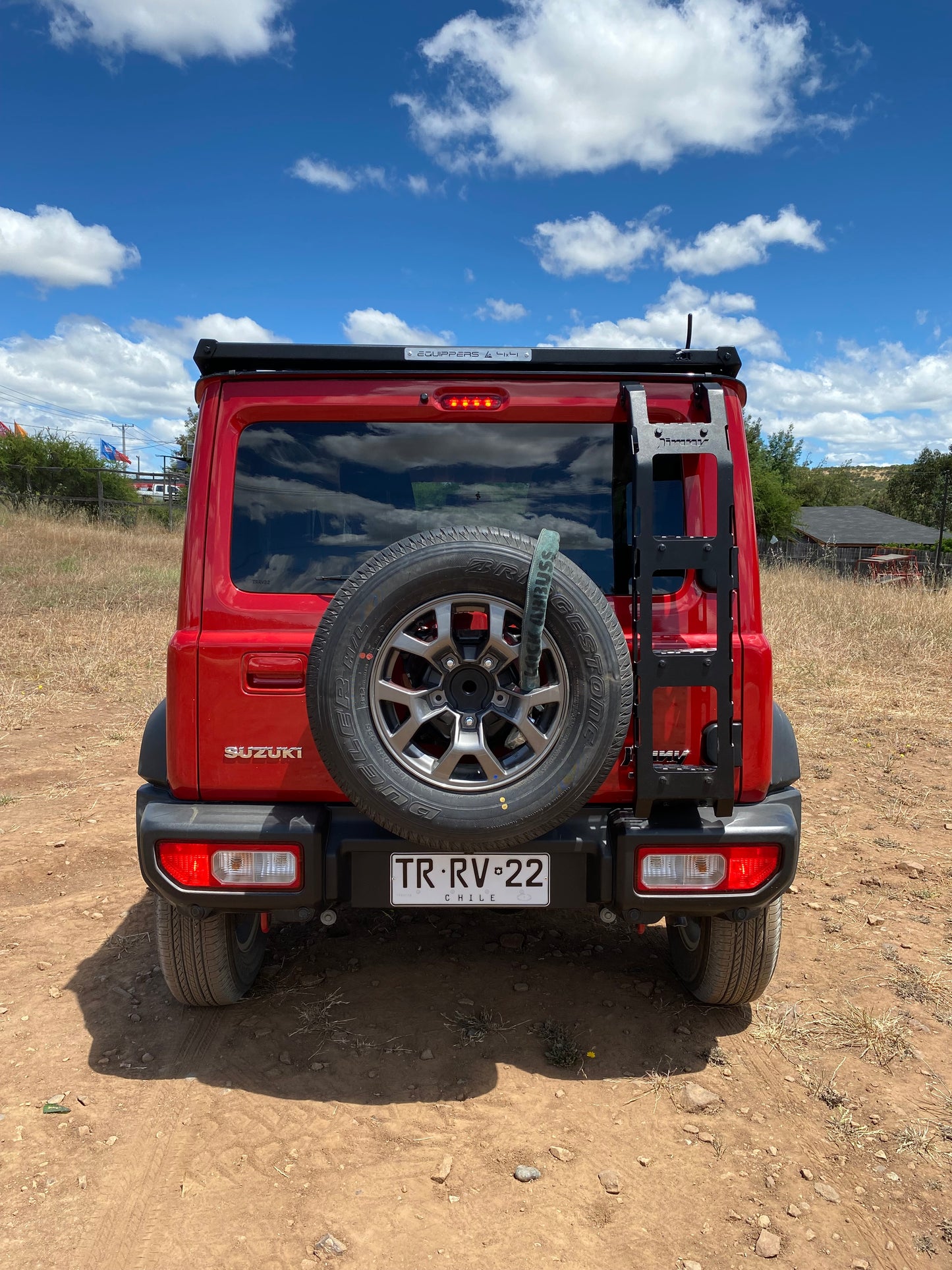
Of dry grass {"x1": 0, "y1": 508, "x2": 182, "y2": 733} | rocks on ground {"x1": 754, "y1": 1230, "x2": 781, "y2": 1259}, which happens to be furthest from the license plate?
dry grass {"x1": 0, "y1": 508, "x2": 182, "y2": 733}

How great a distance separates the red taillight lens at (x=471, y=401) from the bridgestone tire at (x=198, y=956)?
5.76ft

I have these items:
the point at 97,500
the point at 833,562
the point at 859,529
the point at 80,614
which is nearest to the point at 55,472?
the point at 97,500

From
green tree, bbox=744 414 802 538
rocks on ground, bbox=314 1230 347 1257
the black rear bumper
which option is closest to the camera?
rocks on ground, bbox=314 1230 347 1257

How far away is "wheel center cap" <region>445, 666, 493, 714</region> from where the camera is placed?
216 cm

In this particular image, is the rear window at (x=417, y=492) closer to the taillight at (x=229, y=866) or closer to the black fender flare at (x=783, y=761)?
the black fender flare at (x=783, y=761)

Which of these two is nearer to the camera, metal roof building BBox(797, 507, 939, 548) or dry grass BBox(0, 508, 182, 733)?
dry grass BBox(0, 508, 182, 733)

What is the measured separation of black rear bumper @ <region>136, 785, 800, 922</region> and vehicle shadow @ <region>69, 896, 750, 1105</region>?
62 centimetres

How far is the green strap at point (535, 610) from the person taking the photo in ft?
6.79

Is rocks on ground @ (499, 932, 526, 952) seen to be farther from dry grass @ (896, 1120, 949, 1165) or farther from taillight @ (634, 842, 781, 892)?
dry grass @ (896, 1120, 949, 1165)

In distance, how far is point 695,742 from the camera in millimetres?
2383

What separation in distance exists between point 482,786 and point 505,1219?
1.05m

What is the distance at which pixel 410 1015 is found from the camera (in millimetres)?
2926

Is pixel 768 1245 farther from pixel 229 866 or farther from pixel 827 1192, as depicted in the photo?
pixel 229 866

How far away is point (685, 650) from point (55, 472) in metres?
26.0
